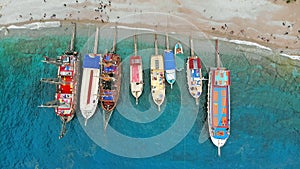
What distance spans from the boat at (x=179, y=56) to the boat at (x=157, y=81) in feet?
3.94

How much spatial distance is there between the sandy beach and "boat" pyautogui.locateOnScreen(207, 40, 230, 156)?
335cm

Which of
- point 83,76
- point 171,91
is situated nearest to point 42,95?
point 83,76

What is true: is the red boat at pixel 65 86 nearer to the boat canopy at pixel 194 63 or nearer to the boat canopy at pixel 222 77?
the boat canopy at pixel 194 63

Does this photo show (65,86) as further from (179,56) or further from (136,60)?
(179,56)

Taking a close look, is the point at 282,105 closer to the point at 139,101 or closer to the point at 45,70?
the point at 139,101

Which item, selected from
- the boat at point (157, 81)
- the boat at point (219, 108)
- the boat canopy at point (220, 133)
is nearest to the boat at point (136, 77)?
the boat at point (157, 81)

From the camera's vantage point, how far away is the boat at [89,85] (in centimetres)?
2414

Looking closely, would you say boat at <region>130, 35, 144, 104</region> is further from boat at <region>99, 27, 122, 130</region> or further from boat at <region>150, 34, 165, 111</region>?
boat at <region>99, 27, 122, 130</region>

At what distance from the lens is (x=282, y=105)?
24.3 meters

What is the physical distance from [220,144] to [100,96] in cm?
936

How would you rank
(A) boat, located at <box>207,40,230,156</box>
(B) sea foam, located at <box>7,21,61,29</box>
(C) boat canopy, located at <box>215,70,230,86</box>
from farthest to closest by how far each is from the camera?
1. (B) sea foam, located at <box>7,21,61,29</box>
2. (C) boat canopy, located at <box>215,70,230,86</box>
3. (A) boat, located at <box>207,40,230,156</box>

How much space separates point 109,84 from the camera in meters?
24.4

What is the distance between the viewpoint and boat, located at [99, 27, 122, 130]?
24.1 metres

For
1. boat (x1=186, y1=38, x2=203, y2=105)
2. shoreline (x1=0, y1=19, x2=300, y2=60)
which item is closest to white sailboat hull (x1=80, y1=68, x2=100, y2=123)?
shoreline (x1=0, y1=19, x2=300, y2=60)
